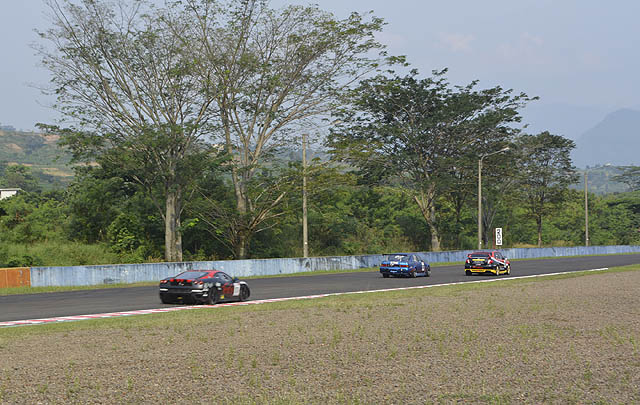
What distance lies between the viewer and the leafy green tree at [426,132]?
68.7 meters

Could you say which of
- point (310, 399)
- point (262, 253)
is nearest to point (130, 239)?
point (262, 253)

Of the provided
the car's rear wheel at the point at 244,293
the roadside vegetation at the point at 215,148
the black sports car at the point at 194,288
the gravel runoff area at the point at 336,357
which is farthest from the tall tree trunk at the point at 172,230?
the gravel runoff area at the point at 336,357

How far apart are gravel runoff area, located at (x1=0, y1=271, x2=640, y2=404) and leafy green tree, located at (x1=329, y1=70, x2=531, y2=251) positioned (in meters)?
50.2

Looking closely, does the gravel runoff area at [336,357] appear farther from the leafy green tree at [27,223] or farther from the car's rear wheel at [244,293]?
the leafy green tree at [27,223]

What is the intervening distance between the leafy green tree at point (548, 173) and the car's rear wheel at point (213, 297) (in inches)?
2794

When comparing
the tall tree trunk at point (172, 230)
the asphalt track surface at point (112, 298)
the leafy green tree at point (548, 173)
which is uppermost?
the leafy green tree at point (548, 173)

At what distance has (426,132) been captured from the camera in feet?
227

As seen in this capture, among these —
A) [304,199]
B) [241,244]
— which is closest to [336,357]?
[304,199]

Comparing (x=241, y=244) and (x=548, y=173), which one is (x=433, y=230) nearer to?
(x=548, y=173)

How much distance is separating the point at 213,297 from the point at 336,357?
1145 cm

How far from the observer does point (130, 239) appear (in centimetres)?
5144

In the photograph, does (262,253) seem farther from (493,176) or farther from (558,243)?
(558,243)

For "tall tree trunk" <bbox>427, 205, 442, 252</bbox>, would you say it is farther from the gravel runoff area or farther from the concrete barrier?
the gravel runoff area

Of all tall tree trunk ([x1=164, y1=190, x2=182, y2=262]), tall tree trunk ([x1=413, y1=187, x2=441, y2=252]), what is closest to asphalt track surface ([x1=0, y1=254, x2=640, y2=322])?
tall tree trunk ([x1=164, y1=190, x2=182, y2=262])
